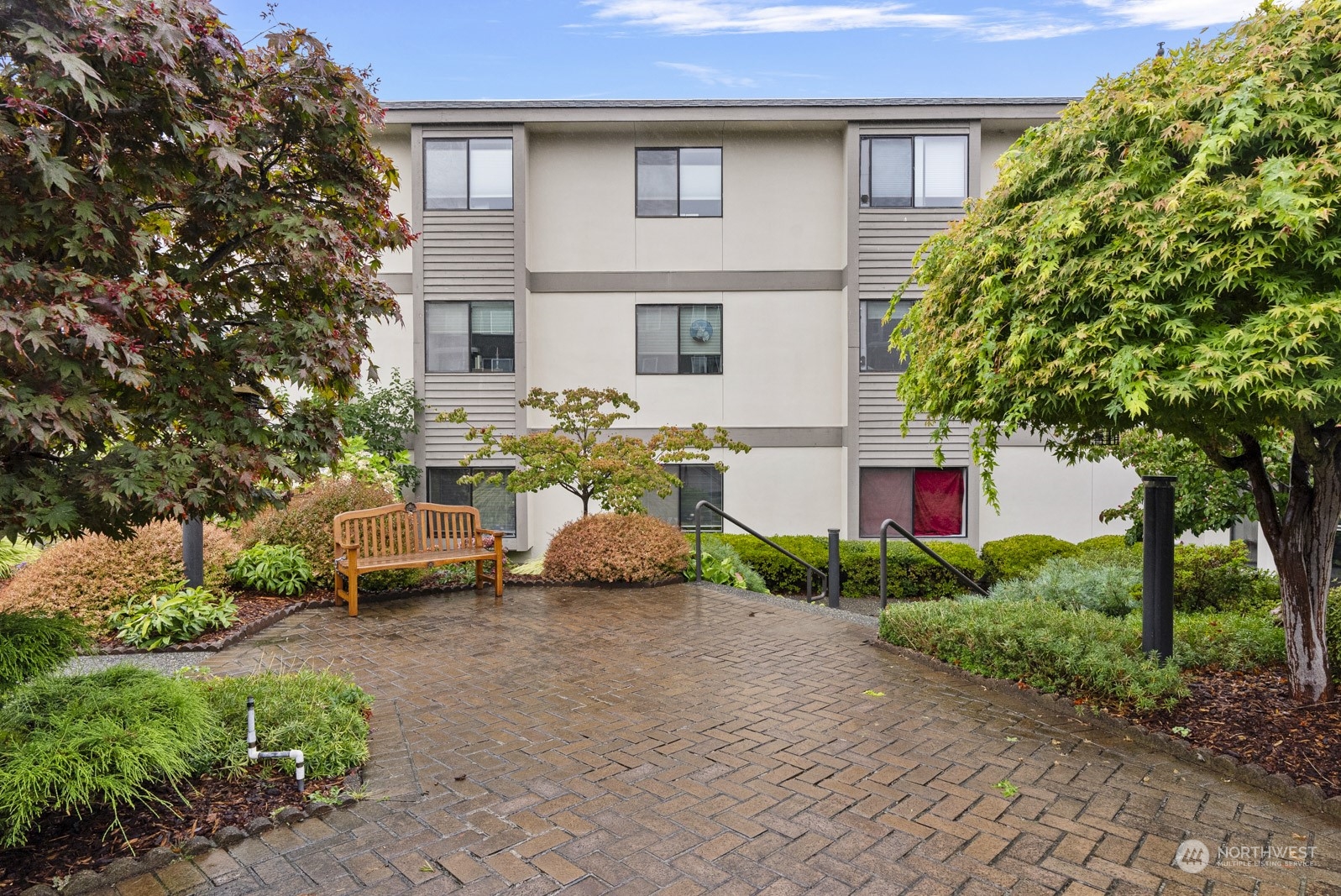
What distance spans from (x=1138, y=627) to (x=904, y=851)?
3607 millimetres

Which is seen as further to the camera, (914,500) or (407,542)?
(914,500)

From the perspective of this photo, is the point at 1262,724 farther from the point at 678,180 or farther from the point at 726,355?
the point at 678,180

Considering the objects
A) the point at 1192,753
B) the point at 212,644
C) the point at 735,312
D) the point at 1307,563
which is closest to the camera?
the point at 1192,753

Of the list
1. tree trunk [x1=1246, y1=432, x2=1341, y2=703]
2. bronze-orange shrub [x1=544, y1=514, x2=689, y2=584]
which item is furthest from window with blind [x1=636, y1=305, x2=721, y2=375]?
tree trunk [x1=1246, y1=432, x2=1341, y2=703]

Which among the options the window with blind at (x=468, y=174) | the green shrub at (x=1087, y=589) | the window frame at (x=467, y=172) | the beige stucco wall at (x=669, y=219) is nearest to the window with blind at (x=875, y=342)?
the beige stucco wall at (x=669, y=219)

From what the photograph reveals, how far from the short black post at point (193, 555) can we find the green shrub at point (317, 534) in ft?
4.45

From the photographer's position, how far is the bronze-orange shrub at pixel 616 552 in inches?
374

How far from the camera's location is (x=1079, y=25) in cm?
1259

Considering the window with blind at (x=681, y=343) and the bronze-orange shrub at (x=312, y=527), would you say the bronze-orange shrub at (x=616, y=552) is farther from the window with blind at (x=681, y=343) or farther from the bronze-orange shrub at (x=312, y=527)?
the window with blind at (x=681, y=343)

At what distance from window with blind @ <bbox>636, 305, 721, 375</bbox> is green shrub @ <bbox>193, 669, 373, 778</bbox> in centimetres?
1048

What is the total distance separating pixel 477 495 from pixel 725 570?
6.15 metres

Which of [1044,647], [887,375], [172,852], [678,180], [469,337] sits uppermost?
[678,180]

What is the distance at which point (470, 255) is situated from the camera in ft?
46.5
